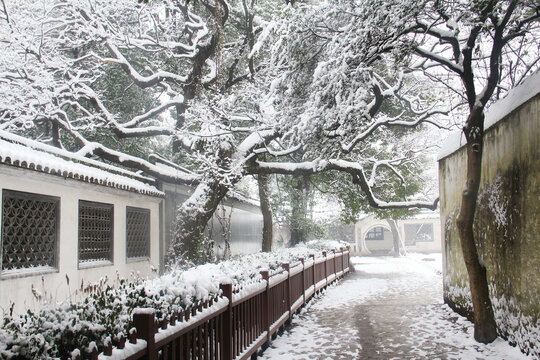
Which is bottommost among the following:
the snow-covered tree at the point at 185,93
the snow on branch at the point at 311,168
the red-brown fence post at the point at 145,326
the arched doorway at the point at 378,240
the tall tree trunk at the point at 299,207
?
the arched doorway at the point at 378,240

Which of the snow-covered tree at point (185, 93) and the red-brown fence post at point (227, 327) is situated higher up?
the snow-covered tree at point (185, 93)

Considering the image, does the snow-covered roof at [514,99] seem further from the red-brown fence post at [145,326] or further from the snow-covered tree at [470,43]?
the red-brown fence post at [145,326]

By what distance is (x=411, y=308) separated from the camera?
11.1 meters

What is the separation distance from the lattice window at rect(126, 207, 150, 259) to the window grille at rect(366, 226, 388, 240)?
32277 mm

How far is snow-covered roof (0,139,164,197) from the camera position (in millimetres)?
8438

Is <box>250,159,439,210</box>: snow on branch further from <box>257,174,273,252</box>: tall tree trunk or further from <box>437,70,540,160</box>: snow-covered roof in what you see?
<box>437,70,540,160</box>: snow-covered roof

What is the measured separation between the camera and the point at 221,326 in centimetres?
526

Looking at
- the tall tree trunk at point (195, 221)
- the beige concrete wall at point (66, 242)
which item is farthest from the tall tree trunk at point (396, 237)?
the beige concrete wall at point (66, 242)

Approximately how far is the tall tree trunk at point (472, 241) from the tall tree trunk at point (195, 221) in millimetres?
8507

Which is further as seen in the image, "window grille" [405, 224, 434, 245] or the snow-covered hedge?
"window grille" [405, 224, 434, 245]

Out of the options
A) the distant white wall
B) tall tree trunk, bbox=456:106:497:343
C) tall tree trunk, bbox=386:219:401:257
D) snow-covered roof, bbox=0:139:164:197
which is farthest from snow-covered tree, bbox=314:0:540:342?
the distant white wall

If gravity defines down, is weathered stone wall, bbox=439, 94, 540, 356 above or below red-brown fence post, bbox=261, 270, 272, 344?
above

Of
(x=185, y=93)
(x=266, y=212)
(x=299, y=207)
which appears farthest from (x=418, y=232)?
(x=185, y=93)

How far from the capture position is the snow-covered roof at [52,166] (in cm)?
844
